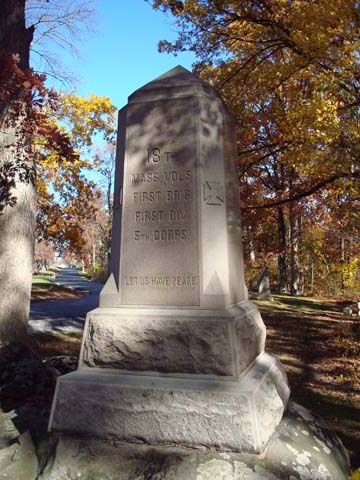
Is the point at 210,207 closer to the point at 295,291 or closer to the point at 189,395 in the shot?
the point at 189,395

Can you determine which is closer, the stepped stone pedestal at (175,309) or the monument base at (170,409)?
the monument base at (170,409)

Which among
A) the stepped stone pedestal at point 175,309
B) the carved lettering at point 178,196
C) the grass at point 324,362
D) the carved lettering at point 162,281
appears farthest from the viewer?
the grass at point 324,362

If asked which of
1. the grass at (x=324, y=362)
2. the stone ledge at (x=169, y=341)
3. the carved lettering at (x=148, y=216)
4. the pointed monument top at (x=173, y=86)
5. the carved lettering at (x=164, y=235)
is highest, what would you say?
the pointed monument top at (x=173, y=86)

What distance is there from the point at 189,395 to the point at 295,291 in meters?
23.6

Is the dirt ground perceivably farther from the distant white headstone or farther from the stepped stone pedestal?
the distant white headstone

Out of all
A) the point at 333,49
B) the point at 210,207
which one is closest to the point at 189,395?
the point at 210,207

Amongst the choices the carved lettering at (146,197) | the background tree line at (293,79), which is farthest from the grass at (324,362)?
the carved lettering at (146,197)

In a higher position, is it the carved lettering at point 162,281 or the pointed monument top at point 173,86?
the pointed monument top at point 173,86

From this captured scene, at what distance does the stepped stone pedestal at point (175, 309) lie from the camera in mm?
3109

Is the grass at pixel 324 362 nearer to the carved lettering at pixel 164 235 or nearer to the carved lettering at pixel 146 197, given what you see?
the carved lettering at pixel 164 235

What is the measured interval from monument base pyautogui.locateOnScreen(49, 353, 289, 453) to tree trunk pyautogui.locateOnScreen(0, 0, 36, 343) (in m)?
4.11

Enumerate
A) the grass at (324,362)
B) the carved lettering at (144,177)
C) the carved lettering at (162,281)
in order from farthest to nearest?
the grass at (324,362)
the carved lettering at (144,177)
the carved lettering at (162,281)

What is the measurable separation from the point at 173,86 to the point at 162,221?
1315 mm

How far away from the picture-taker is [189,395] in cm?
310
